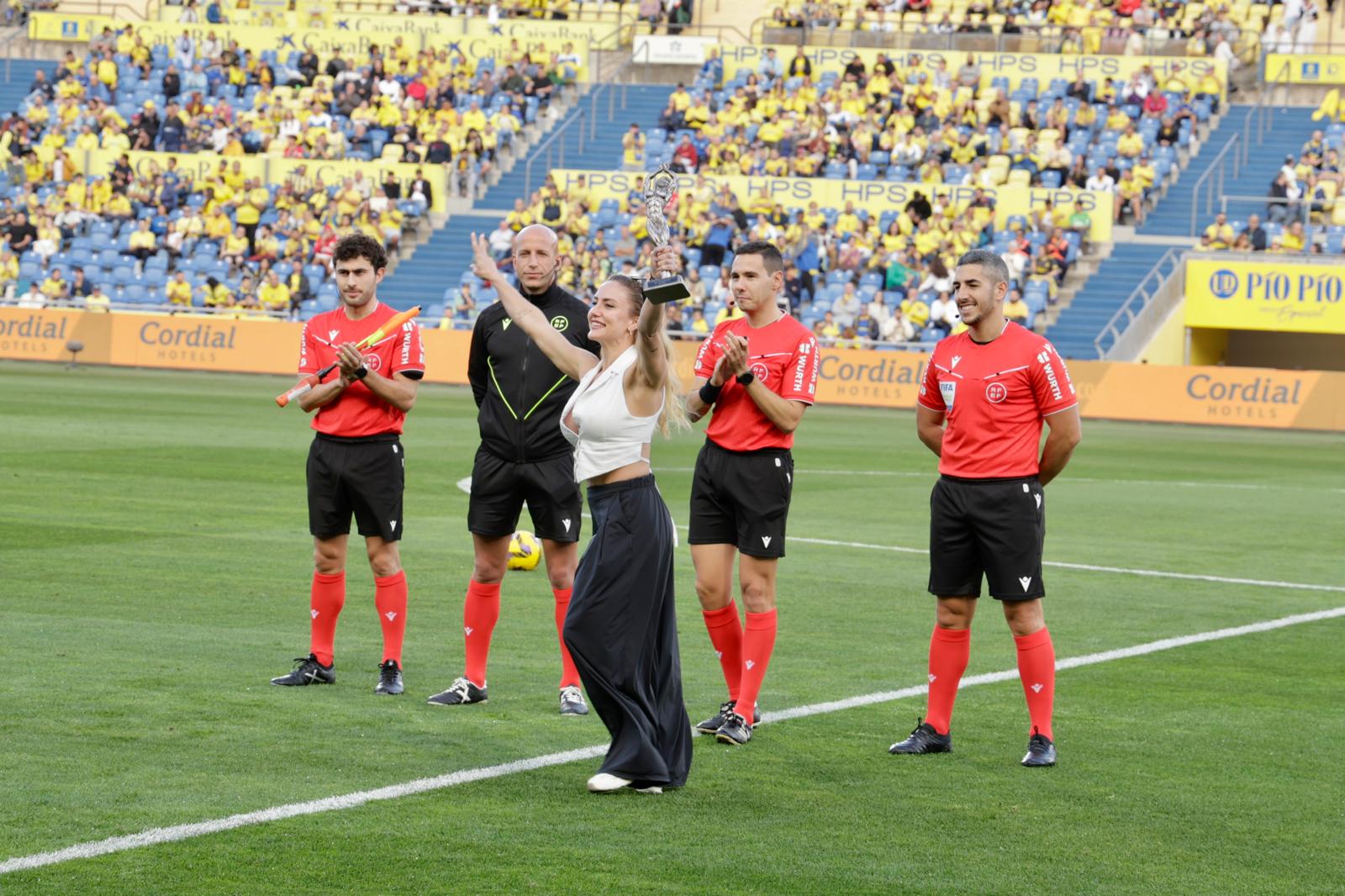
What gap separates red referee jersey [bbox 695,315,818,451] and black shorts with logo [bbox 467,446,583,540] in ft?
2.68

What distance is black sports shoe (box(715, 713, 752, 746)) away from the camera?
27.9 feet

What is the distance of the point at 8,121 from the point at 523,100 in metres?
12.9

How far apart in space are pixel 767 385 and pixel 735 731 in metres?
1.59

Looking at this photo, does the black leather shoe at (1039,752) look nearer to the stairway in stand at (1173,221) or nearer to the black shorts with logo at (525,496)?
the black shorts with logo at (525,496)

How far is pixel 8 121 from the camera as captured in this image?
4841 centimetres

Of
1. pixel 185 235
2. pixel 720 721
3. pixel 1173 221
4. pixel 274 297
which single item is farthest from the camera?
pixel 185 235

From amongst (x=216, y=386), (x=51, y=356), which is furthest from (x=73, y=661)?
(x=51, y=356)

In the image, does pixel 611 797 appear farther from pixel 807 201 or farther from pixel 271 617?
pixel 807 201

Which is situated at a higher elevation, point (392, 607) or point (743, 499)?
point (743, 499)

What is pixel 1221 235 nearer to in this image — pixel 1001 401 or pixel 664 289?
pixel 1001 401

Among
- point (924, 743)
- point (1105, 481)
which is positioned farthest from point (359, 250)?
point (1105, 481)

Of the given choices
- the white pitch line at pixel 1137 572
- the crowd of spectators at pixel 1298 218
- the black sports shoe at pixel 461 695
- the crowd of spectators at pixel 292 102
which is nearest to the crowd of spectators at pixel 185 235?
the crowd of spectators at pixel 292 102

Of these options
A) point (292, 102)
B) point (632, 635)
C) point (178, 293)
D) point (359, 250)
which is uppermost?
point (292, 102)

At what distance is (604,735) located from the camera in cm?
856
